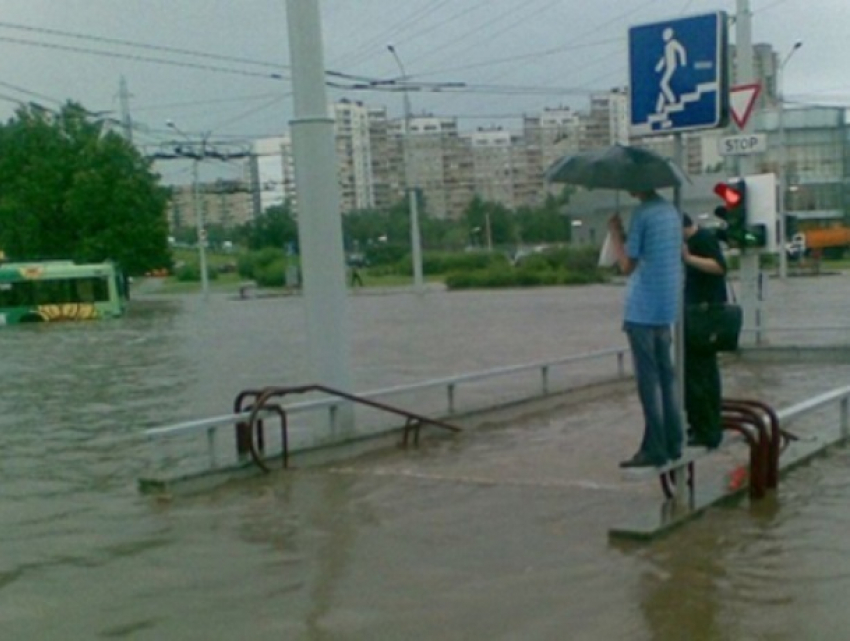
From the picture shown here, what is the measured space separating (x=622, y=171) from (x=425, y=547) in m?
2.66

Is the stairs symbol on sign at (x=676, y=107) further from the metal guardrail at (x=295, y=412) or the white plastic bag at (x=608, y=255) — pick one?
the metal guardrail at (x=295, y=412)

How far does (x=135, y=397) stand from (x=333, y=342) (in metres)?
7.82

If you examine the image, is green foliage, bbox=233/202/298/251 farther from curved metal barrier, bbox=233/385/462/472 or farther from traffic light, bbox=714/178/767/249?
curved metal barrier, bbox=233/385/462/472

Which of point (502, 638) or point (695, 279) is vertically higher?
point (695, 279)

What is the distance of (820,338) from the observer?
20.7 m

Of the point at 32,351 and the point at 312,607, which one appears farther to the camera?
the point at 32,351

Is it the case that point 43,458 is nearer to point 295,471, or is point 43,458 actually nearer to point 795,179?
point 295,471

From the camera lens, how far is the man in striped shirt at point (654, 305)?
22.8ft

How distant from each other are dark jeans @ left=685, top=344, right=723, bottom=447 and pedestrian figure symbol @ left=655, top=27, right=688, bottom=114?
1.71m

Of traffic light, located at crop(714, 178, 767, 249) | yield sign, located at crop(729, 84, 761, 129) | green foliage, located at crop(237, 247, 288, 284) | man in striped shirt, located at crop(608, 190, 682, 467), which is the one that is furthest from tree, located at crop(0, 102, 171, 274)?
man in striped shirt, located at crop(608, 190, 682, 467)

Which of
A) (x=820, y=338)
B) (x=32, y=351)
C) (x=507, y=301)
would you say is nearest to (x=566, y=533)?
(x=820, y=338)

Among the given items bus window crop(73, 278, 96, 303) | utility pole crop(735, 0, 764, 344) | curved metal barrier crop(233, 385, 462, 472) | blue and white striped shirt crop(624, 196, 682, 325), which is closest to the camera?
blue and white striped shirt crop(624, 196, 682, 325)

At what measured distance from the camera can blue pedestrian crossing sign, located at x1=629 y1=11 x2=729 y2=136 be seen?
7.21 metres

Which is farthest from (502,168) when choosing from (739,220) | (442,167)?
(739,220)
